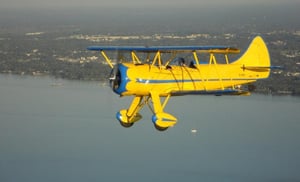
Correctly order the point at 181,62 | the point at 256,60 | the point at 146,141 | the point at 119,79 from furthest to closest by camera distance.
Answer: the point at 146,141 < the point at 256,60 < the point at 181,62 < the point at 119,79

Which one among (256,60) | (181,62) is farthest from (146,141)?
(181,62)

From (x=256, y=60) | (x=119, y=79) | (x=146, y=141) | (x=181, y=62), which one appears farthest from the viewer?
(x=146, y=141)

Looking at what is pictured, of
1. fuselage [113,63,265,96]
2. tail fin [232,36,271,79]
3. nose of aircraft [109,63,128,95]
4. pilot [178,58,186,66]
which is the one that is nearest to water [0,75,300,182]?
tail fin [232,36,271,79]

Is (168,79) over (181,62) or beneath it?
beneath

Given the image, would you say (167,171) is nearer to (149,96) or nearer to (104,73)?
(149,96)

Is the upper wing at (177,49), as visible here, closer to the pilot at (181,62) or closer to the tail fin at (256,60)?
the pilot at (181,62)

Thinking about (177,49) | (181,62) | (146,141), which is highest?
(177,49)

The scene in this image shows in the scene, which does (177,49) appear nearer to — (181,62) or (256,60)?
(181,62)

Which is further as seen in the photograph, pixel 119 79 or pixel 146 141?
pixel 146 141
